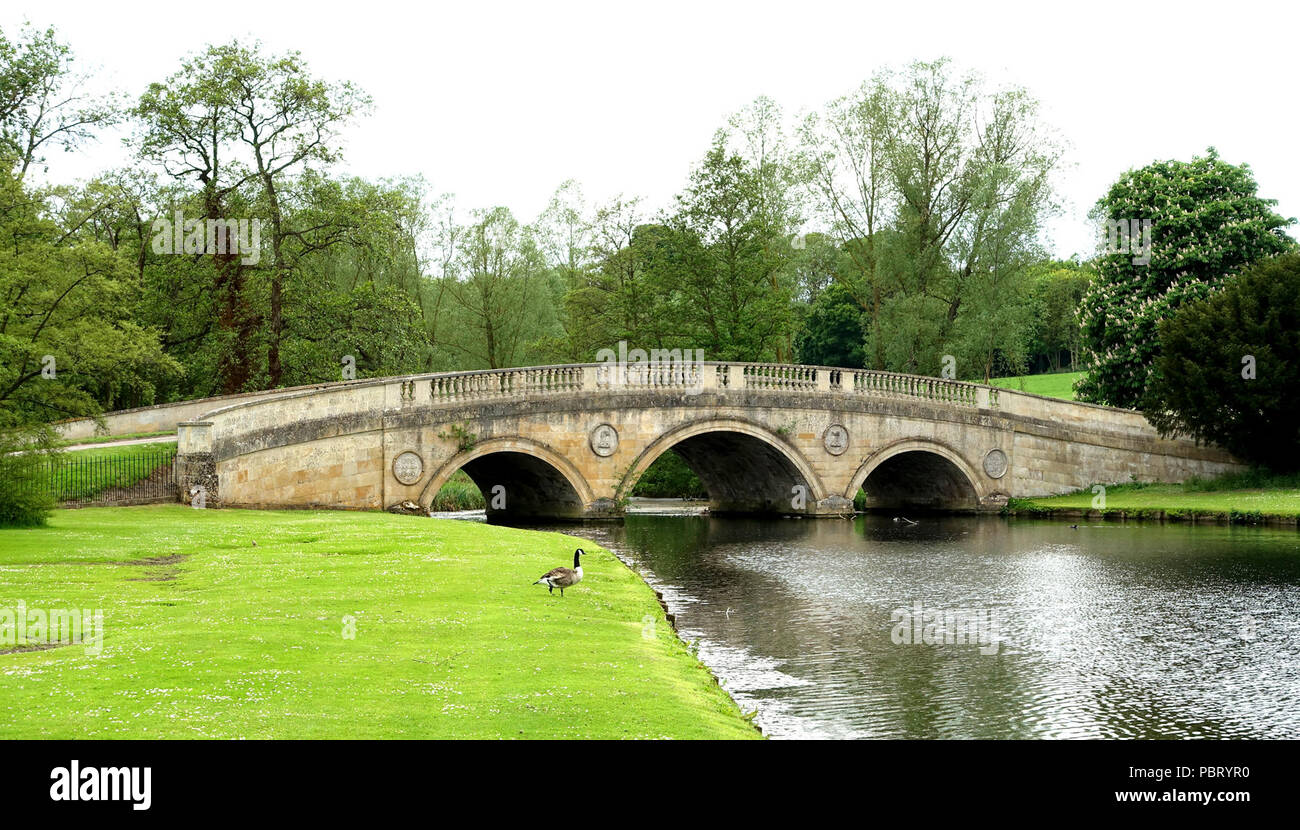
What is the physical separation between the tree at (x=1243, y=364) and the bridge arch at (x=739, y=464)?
13.9m

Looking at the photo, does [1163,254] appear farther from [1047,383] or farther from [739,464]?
[1047,383]

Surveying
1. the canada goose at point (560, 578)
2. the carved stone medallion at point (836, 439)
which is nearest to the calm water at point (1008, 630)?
the canada goose at point (560, 578)

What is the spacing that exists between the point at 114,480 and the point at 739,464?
25.7 metres

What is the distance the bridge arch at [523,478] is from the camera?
3888cm

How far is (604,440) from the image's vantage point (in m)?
41.6

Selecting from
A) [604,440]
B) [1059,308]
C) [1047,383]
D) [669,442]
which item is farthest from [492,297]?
[1059,308]

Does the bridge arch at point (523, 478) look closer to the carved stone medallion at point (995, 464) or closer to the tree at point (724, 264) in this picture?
the tree at point (724, 264)

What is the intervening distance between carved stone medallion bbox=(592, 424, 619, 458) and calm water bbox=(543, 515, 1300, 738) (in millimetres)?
4713

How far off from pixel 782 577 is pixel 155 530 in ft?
45.7

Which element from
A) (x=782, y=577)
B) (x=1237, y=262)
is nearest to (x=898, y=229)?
(x=1237, y=262)

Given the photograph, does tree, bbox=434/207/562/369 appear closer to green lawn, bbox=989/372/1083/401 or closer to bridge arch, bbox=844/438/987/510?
bridge arch, bbox=844/438/987/510

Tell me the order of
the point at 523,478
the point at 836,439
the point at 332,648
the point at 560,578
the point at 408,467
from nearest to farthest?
the point at 332,648, the point at 560,578, the point at 408,467, the point at 523,478, the point at 836,439
